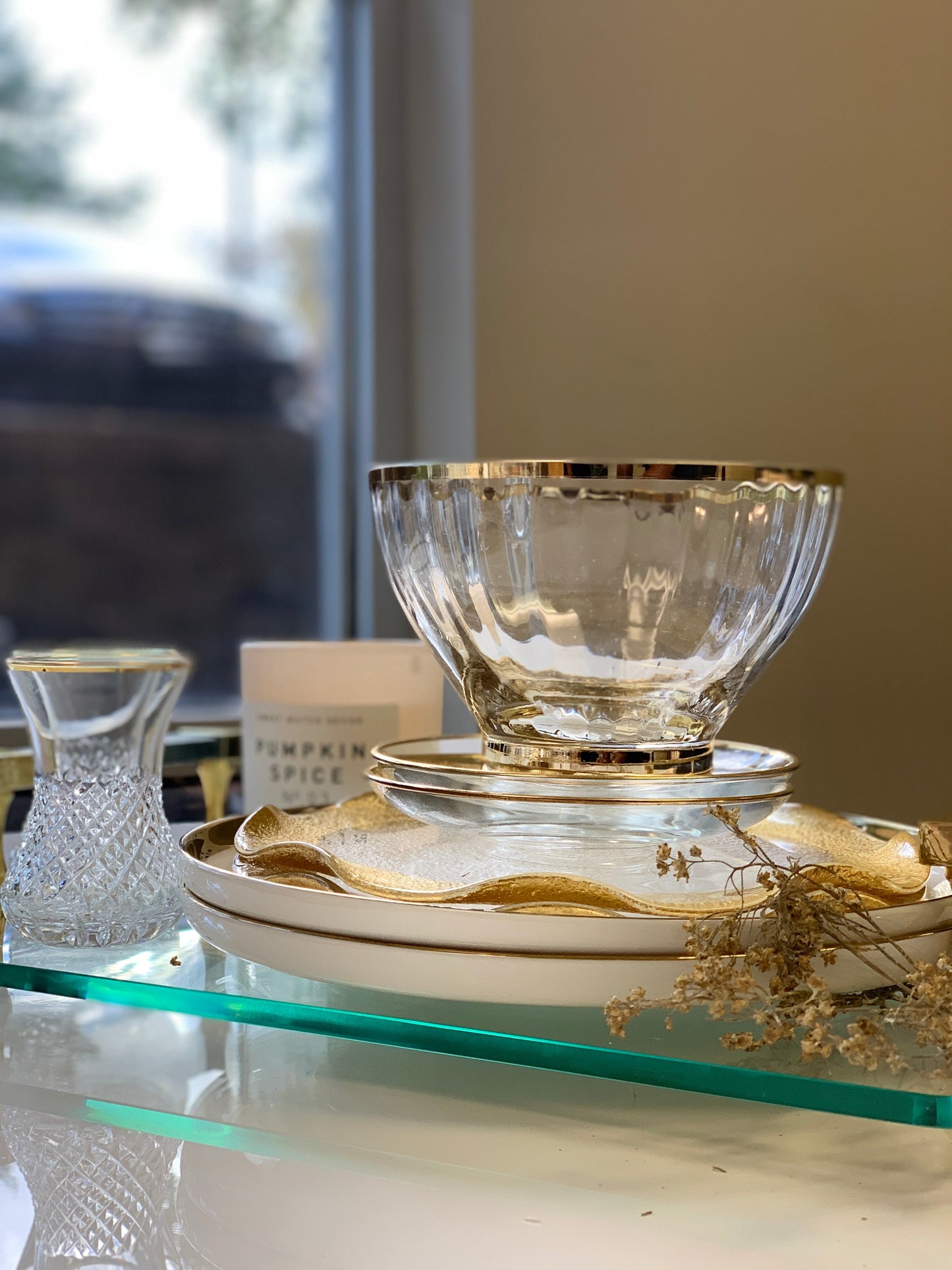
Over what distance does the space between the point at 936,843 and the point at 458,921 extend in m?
0.17

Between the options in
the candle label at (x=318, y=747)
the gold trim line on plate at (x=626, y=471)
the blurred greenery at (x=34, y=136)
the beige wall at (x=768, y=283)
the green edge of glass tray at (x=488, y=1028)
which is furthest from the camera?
the blurred greenery at (x=34, y=136)

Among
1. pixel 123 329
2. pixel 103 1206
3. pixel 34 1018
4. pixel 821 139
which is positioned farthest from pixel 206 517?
pixel 103 1206

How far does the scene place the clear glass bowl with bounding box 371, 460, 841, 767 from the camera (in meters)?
0.45

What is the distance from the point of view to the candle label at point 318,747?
2.16 ft

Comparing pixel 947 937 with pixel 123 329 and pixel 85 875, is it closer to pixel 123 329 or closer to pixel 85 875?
pixel 85 875

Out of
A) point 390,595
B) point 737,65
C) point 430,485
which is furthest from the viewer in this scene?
point 390,595

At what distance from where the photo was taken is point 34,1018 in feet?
1.72

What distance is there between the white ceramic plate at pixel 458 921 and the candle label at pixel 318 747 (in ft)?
0.78

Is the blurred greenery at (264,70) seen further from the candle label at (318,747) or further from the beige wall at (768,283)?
the candle label at (318,747)

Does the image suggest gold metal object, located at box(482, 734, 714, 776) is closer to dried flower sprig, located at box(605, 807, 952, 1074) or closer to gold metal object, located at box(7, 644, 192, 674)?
dried flower sprig, located at box(605, 807, 952, 1074)

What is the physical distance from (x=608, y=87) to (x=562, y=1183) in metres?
0.95

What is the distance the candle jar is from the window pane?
72 centimetres

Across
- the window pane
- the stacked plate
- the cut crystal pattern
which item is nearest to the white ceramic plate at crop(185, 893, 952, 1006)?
the stacked plate

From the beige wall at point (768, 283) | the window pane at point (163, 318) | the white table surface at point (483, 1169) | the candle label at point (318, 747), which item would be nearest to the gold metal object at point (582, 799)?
the white table surface at point (483, 1169)
